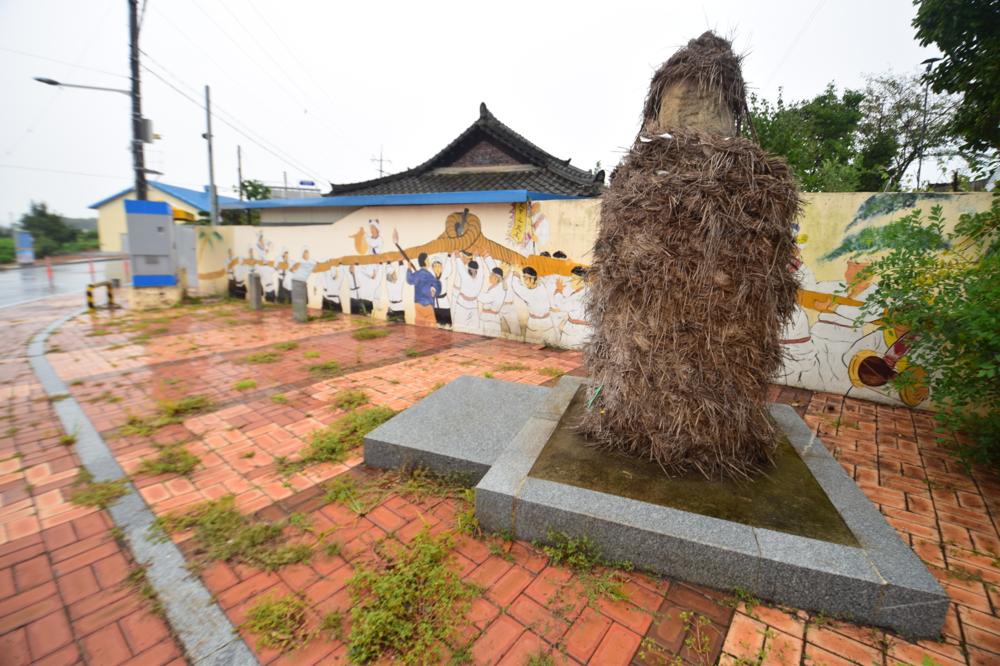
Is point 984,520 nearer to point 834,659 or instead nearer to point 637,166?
point 834,659

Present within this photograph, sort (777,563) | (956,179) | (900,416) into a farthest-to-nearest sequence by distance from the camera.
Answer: (956,179), (900,416), (777,563)

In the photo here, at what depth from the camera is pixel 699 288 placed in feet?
8.68

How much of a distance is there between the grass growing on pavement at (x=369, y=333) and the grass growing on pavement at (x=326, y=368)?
1647mm

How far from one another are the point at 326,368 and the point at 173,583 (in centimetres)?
384

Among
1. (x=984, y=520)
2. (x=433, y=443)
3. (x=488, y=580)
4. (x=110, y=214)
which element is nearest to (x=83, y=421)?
(x=433, y=443)

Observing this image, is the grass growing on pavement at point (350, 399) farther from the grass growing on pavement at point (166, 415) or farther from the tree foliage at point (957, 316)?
the tree foliage at point (957, 316)

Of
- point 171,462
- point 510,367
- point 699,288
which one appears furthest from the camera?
point 510,367

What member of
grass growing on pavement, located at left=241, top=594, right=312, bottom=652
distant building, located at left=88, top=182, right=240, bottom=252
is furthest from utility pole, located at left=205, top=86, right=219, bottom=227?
distant building, located at left=88, top=182, right=240, bottom=252

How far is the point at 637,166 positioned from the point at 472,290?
17.7 ft

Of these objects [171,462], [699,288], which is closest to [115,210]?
[171,462]

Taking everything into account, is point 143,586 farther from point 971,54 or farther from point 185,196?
point 185,196

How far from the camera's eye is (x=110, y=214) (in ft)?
118

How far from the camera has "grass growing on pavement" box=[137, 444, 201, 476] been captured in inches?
130

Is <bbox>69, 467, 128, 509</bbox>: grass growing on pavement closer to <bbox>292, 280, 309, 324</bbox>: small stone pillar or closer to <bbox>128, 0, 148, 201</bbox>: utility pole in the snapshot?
<bbox>292, 280, 309, 324</bbox>: small stone pillar
